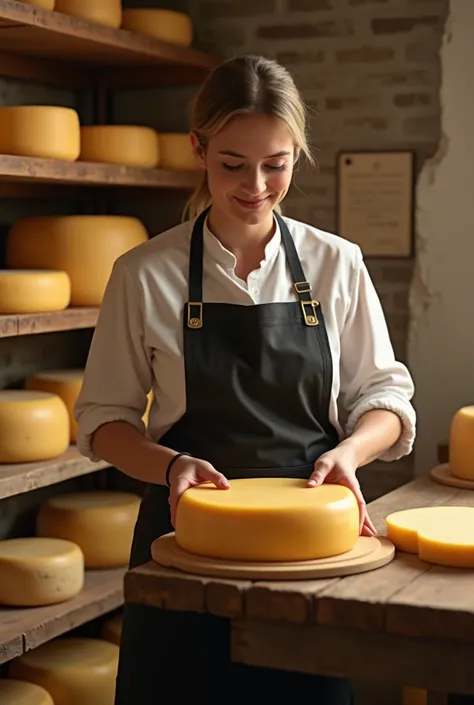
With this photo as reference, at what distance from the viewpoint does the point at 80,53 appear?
3.77 meters

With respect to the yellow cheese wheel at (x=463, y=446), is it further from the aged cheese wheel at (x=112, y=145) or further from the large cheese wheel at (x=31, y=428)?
the aged cheese wheel at (x=112, y=145)

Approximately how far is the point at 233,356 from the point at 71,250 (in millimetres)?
1368

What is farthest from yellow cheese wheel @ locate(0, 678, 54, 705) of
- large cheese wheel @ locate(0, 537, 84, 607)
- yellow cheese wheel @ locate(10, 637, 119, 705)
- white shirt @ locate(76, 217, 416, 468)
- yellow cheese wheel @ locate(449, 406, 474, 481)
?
yellow cheese wheel @ locate(449, 406, 474, 481)

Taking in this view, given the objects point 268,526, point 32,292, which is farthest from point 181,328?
point 32,292

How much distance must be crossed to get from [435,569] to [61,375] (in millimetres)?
1988

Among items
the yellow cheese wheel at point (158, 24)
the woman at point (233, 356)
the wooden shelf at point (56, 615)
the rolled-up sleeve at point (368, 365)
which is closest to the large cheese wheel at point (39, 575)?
the wooden shelf at point (56, 615)

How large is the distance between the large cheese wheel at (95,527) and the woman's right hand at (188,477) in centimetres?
156

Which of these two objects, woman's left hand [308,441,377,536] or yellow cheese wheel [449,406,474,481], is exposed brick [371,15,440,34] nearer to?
yellow cheese wheel [449,406,474,481]

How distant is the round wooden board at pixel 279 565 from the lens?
6.17ft

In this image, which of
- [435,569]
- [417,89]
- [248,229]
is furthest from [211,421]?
[417,89]

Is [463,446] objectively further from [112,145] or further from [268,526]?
[112,145]

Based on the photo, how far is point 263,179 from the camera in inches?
86.5

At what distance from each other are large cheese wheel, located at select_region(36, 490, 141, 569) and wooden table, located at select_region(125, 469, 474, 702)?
1714mm

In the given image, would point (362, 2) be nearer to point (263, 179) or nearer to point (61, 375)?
point (61, 375)
